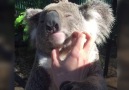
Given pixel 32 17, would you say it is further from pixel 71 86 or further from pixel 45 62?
pixel 71 86

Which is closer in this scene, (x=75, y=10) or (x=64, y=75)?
(x=64, y=75)

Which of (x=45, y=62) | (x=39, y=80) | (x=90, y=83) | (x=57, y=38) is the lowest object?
(x=39, y=80)

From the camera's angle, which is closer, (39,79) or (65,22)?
(65,22)

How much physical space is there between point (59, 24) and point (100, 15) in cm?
48

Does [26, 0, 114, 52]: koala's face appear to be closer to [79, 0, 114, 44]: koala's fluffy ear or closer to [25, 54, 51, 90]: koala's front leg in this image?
[79, 0, 114, 44]: koala's fluffy ear

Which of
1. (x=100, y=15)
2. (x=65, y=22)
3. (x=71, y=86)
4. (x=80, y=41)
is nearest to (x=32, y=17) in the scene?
(x=65, y=22)

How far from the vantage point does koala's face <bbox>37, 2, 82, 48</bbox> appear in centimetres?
171

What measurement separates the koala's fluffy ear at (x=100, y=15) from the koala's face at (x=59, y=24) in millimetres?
66

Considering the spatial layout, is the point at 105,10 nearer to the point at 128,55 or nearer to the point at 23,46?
the point at 128,55

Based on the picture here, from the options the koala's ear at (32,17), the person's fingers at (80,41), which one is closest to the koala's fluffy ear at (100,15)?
the koala's ear at (32,17)

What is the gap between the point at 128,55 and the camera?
530mm

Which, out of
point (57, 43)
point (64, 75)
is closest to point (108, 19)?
point (57, 43)

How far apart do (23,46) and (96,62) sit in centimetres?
334

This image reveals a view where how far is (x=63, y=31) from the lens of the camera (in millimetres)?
1785
